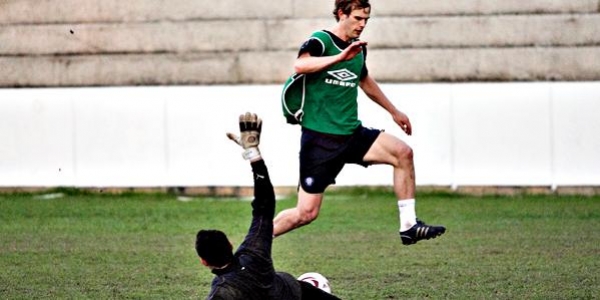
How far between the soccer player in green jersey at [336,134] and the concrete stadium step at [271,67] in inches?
383

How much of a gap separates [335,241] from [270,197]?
5629mm

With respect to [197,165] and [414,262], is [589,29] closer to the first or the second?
[197,165]

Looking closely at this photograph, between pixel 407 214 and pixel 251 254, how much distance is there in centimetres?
196

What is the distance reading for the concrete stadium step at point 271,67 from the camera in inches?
779

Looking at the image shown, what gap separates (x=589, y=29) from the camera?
19766mm

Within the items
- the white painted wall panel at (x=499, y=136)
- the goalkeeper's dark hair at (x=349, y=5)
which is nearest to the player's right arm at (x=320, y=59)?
the goalkeeper's dark hair at (x=349, y=5)

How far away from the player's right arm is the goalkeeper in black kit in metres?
1.32

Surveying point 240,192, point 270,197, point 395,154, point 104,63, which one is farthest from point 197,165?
point 270,197

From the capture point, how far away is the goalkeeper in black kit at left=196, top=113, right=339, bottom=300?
8141mm

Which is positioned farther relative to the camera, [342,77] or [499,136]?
[499,136]

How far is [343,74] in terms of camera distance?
10000mm

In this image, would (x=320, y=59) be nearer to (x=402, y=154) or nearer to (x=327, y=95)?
(x=327, y=95)

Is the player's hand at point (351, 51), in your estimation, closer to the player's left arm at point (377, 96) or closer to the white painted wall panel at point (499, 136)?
the player's left arm at point (377, 96)

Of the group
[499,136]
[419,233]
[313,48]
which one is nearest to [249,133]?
[313,48]
